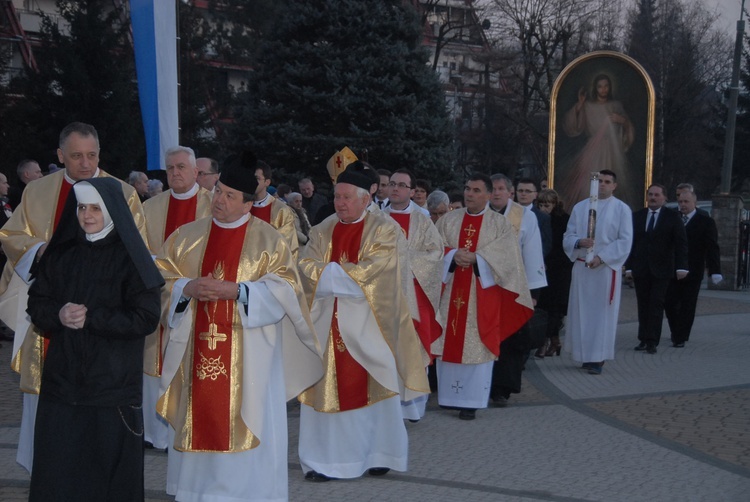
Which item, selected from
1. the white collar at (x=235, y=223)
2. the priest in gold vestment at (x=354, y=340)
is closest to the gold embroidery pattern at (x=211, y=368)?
the white collar at (x=235, y=223)

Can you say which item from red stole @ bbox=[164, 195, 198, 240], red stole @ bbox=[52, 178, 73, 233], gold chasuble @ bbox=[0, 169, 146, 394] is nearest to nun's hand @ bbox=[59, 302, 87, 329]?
gold chasuble @ bbox=[0, 169, 146, 394]

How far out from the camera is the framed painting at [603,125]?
19625 mm

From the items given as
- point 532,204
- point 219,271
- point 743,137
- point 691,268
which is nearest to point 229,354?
point 219,271

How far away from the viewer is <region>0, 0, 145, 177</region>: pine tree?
78.6ft

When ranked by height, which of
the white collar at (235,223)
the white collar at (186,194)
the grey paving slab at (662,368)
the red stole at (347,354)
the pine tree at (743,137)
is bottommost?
the grey paving slab at (662,368)

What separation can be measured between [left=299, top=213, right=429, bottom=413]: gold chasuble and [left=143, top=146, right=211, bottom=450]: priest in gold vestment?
1.03 metres

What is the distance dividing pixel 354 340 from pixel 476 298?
2525mm

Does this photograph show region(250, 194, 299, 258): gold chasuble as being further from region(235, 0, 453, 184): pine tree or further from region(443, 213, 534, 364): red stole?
region(235, 0, 453, 184): pine tree

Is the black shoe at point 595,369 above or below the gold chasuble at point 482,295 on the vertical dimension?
below

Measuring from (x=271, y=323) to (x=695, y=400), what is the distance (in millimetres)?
5682

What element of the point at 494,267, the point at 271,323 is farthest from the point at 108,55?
the point at 271,323

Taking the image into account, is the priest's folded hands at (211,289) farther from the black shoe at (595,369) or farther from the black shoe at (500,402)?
the black shoe at (595,369)

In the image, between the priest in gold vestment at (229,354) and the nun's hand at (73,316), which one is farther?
the priest in gold vestment at (229,354)

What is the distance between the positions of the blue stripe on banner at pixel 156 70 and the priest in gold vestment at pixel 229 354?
128 inches
